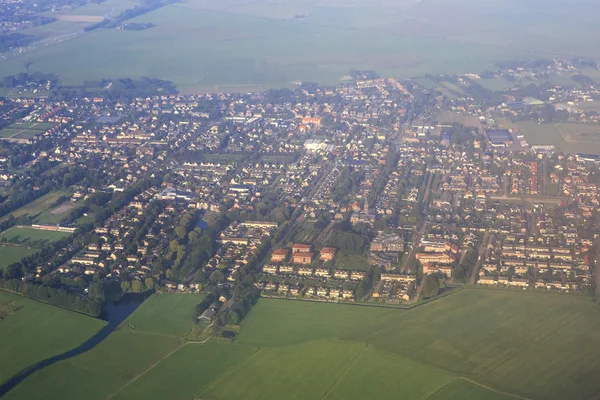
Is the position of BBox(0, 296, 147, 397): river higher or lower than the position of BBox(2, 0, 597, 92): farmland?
lower

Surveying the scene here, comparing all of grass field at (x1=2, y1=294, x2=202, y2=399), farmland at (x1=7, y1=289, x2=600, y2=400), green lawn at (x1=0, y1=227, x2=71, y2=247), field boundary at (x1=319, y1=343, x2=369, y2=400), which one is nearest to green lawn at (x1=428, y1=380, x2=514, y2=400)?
farmland at (x1=7, y1=289, x2=600, y2=400)

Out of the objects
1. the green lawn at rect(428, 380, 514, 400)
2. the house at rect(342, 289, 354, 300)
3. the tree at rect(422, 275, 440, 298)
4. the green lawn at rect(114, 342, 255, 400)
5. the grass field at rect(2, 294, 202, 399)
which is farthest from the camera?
the house at rect(342, 289, 354, 300)

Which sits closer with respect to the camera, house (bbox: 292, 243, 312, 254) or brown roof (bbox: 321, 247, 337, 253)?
brown roof (bbox: 321, 247, 337, 253)

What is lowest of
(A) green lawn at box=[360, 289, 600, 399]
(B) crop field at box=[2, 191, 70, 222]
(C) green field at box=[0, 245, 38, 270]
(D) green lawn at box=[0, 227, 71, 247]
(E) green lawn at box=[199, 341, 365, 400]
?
(E) green lawn at box=[199, 341, 365, 400]

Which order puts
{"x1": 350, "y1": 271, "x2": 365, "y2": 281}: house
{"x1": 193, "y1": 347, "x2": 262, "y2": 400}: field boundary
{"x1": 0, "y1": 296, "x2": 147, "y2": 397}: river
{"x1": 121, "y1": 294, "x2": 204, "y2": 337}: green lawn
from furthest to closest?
{"x1": 350, "y1": 271, "x2": 365, "y2": 281}: house, {"x1": 121, "y1": 294, "x2": 204, "y2": 337}: green lawn, {"x1": 0, "y1": 296, "x2": 147, "y2": 397}: river, {"x1": 193, "y1": 347, "x2": 262, "y2": 400}: field boundary

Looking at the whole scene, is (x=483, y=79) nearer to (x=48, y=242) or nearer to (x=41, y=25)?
(x=48, y=242)

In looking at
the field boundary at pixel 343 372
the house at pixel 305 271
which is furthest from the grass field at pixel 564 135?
the field boundary at pixel 343 372

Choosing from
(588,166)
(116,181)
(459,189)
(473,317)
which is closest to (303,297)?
(473,317)

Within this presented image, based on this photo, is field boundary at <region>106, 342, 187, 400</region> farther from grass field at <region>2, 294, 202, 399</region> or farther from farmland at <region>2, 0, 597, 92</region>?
farmland at <region>2, 0, 597, 92</region>
